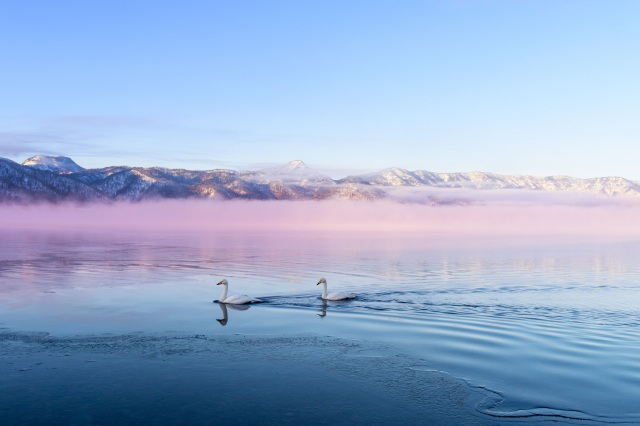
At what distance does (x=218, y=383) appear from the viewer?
17.2 metres

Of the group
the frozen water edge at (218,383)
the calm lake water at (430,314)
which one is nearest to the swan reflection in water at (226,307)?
the calm lake water at (430,314)

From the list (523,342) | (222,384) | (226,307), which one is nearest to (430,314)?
(523,342)

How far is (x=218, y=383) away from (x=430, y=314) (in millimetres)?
12982

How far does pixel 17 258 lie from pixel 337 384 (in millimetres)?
46582

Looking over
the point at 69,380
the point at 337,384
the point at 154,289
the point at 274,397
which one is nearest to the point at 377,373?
the point at 337,384

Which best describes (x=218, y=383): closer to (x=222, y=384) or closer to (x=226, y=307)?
(x=222, y=384)

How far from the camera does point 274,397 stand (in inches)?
639

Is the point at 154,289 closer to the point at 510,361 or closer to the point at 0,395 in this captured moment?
the point at 0,395

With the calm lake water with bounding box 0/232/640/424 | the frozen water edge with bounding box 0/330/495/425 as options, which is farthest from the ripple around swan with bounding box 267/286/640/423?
the frozen water edge with bounding box 0/330/495/425

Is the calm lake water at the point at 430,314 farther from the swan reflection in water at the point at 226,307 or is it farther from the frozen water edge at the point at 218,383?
the frozen water edge at the point at 218,383

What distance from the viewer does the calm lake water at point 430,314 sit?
56.5ft

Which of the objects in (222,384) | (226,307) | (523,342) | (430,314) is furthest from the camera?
(226,307)

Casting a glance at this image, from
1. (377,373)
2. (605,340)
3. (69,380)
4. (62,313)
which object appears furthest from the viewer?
(62,313)

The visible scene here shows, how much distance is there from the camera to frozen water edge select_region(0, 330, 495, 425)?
14.9 metres
